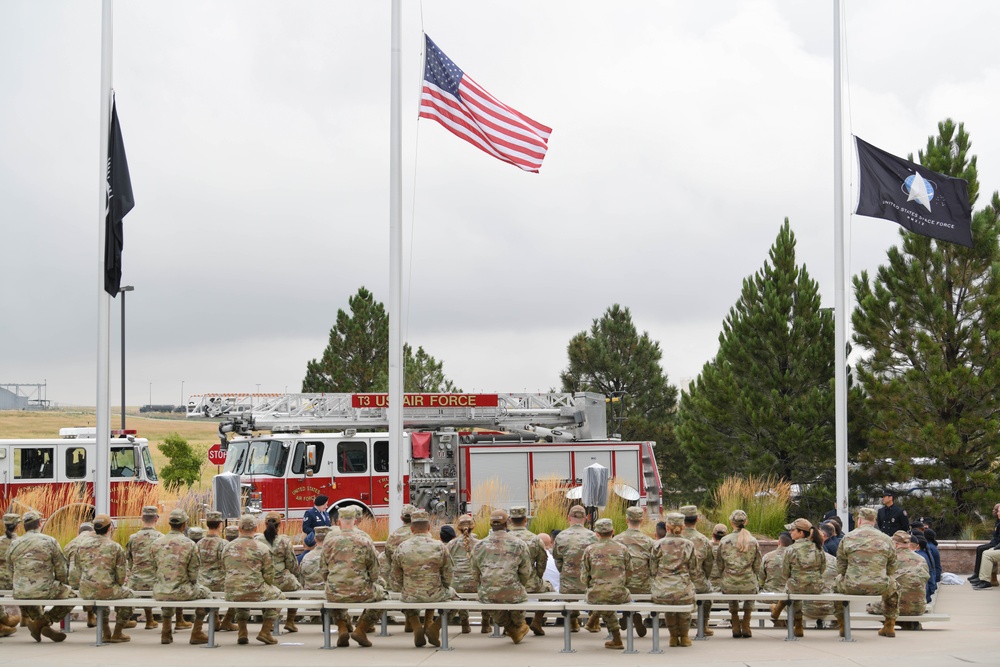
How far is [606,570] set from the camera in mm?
11281

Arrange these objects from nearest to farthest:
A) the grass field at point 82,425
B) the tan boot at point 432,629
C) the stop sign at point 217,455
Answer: the tan boot at point 432,629 < the stop sign at point 217,455 < the grass field at point 82,425

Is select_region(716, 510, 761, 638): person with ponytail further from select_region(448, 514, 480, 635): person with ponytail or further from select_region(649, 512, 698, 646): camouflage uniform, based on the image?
select_region(448, 514, 480, 635): person with ponytail

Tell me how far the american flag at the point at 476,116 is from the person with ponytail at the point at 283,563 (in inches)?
247

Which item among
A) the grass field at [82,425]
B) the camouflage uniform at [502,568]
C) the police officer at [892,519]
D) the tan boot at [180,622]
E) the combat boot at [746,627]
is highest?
the camouflage uniform at [502,568]

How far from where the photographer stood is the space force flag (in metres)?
18.2

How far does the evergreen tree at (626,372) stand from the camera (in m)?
40.0

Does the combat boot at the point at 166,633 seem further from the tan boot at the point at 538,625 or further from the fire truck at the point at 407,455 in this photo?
the fire truck at the point at 407,455

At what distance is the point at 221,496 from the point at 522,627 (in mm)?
7745

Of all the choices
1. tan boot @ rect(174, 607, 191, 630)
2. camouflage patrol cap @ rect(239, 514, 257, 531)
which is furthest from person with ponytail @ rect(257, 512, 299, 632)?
tan boot @ rect(174, 607, 191, 630)

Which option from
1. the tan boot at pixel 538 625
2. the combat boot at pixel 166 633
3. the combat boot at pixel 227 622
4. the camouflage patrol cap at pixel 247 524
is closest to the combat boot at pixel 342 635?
the camouflage patrol cap at pixel 247 524

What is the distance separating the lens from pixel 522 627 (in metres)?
11.9

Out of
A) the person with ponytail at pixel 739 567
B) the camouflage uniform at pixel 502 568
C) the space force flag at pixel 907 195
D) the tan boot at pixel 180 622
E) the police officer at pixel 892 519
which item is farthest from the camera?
the space force flag at pixel 907 195

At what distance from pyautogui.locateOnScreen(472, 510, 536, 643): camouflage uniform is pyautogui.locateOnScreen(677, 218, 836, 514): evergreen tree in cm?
1428

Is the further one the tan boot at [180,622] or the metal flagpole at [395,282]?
the metal flagpole at [395,282]
